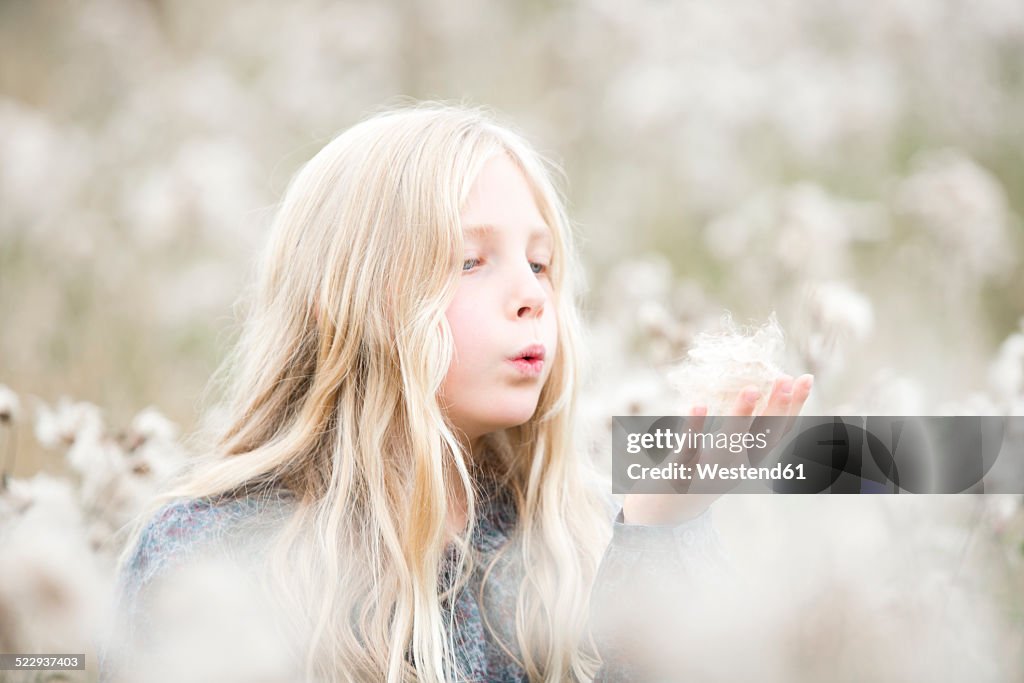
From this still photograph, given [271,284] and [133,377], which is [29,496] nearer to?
[271,284]

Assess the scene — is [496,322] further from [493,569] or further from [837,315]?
[837,315]

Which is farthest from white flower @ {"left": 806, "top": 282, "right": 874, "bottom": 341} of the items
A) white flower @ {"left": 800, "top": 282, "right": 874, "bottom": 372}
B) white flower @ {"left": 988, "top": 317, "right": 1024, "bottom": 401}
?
white flower @ {"left": 988, "top": 317, "right": 1024, "bottom": 401}

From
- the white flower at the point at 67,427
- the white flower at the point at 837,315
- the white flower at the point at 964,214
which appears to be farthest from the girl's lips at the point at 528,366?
the white flower at the point at 964,214

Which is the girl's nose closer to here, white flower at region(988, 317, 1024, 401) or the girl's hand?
the girl's hand

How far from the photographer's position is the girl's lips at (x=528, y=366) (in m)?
0.85

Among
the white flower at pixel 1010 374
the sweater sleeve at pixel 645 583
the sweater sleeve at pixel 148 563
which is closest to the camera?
the sweater sleeve at pixel 645 583

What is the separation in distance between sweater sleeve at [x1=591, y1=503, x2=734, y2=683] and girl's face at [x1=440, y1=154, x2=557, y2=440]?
0.53 feet

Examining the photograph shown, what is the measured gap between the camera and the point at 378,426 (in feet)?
2.92

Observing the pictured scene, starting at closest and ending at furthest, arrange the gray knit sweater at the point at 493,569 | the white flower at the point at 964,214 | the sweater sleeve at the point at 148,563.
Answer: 1. the gray knit sweater at the point at 493,569
2. the sweater sleeve at the point at 148,563
3. the white flower at the point at 964,214

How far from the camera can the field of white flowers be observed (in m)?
1.15

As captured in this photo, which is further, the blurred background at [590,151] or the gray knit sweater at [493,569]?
the blurred background at [590,151]

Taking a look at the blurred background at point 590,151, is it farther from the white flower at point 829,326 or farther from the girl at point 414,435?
the girl at point 414,435

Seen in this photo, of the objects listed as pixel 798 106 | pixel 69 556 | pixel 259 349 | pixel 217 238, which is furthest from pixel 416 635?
pixel 798 106

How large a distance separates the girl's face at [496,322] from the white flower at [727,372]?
0.16m
